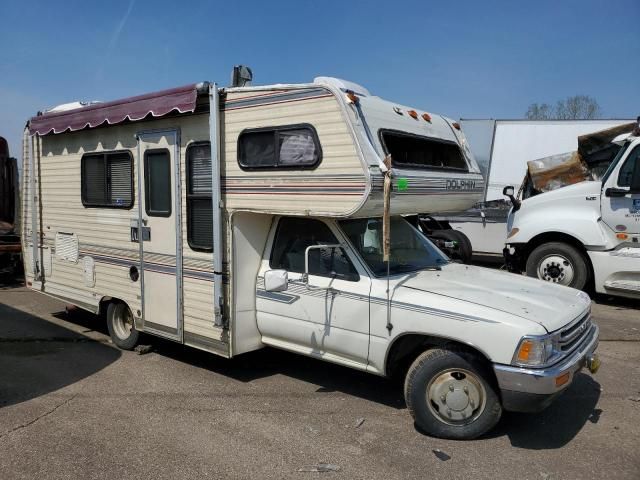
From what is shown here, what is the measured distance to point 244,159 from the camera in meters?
5.00

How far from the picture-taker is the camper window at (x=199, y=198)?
5.34m

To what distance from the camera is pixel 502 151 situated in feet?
44.9

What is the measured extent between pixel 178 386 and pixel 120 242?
185cm

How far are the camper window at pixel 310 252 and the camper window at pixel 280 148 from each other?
2.00 feet

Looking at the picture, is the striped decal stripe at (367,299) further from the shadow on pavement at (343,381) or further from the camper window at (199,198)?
the shadow on pavement at (343,381)

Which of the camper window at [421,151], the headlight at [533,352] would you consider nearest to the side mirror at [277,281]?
the camper window at [421,151]

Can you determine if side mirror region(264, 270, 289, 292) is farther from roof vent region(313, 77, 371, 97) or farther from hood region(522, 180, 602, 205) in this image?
hood region(522, 180, 602, 205)

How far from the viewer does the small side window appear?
8.14 meters

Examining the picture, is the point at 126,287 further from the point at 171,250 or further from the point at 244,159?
the point at 244,159

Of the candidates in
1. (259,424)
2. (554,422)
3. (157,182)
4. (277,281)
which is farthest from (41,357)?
(554,422)

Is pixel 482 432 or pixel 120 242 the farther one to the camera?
pixel 120 242

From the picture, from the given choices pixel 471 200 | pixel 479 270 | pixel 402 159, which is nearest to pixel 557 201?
pixel 471 200

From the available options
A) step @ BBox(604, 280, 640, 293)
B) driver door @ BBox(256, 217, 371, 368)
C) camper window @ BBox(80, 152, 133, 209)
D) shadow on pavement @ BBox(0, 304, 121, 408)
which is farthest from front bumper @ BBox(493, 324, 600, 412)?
step @ BBox(604, 280, 640, 293)

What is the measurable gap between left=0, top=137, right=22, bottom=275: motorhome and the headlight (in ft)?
33.6
